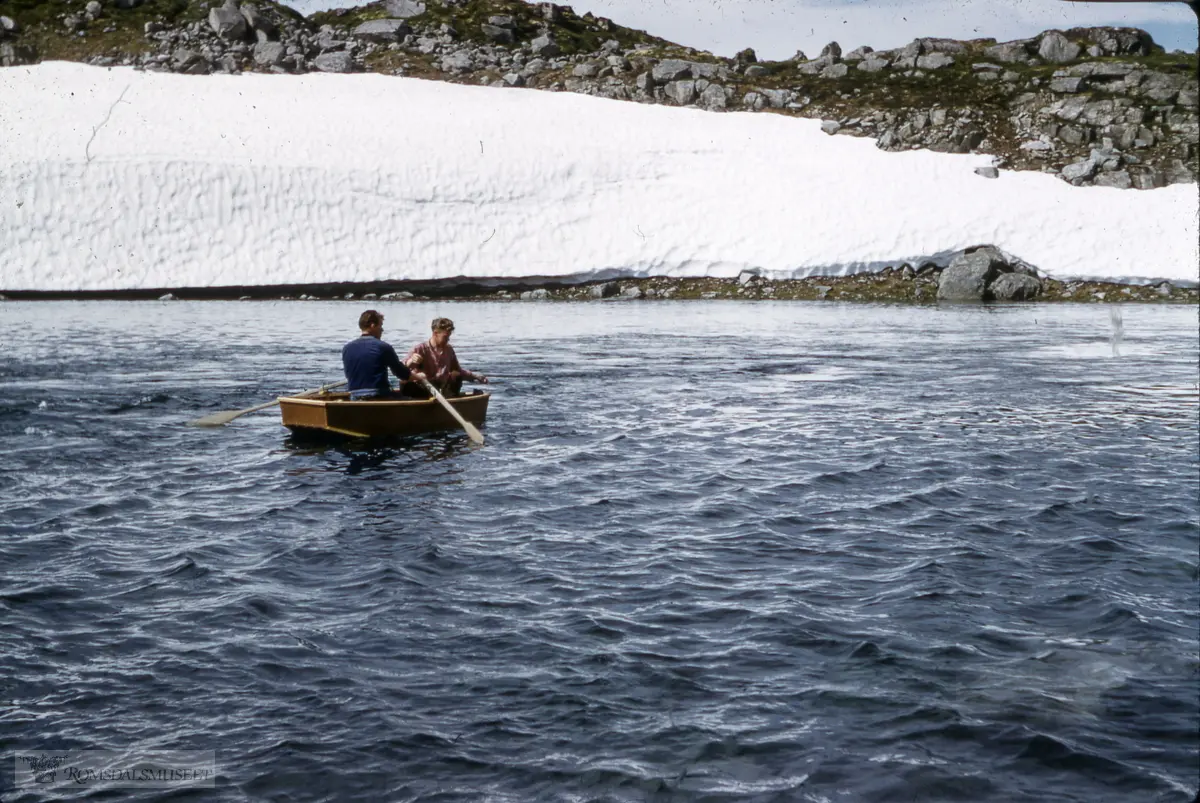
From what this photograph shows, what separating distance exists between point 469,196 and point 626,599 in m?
53.3

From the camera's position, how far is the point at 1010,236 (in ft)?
178

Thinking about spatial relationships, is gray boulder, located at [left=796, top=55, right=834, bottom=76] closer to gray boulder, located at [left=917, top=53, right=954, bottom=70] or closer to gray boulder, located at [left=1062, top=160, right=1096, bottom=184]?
gray boulder, located at [left=917, top=53, right=954, bottom=70]

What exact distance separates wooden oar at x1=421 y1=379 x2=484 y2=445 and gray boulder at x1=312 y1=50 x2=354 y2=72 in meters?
58.9

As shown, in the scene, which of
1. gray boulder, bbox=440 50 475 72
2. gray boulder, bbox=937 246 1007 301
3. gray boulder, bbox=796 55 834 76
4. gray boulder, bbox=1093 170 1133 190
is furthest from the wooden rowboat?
gray boulder, bbox=796 55 834 76

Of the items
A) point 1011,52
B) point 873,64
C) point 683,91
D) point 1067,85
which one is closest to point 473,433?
point 1067,85

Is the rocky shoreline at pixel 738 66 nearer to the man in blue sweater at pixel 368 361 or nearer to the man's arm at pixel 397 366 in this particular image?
the man's arm at pixel 397 366

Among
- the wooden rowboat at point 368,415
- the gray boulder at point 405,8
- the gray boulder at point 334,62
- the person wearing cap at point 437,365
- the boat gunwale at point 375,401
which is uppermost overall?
the gray boulder at point 405,8

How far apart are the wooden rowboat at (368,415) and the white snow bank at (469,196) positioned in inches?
1492

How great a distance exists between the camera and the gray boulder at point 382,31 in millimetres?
74875

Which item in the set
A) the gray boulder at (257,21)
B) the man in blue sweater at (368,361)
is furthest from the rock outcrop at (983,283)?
the gray boulder at (257,21)

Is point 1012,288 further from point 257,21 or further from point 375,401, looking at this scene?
point 257,21

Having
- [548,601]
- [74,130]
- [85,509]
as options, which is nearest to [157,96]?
[74,130]

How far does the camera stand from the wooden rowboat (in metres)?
16.5

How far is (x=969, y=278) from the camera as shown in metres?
48.7
